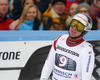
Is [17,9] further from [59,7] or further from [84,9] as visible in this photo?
[84,9]

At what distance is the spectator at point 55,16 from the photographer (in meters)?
3.99

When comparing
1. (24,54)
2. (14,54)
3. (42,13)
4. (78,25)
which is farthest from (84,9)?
(78,25)

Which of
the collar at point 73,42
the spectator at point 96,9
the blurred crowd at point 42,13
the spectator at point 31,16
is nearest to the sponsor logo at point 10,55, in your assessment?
the blurred crowd at point 42,13

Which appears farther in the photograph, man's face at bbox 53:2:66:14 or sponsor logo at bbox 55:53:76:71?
man's face at bbox 53:2:66:14

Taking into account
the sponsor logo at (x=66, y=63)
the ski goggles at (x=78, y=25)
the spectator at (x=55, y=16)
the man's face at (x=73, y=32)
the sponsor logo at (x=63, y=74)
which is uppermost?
the ski goggles at (x=78, y=25)

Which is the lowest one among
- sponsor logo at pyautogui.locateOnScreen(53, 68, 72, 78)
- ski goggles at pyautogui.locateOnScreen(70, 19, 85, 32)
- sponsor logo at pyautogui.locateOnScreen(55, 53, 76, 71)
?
sponsor logo at pyautogui.locateOnScreen(53, 68, 72, 78)

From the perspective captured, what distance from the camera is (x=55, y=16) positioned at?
13.8 ft

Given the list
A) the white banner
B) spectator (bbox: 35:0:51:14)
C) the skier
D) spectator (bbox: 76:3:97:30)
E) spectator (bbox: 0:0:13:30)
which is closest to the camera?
the skier

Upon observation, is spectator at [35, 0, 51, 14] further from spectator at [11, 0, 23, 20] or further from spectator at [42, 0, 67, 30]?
spectator at [11, 0, 23, 20]

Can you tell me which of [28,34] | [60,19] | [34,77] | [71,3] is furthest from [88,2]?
[34,77]

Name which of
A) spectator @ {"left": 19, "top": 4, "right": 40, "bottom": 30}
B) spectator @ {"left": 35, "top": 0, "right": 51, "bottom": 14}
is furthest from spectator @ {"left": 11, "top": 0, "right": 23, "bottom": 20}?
spectator @ {"left": 35, "top": 0, "right": 51, "bottom": 14}

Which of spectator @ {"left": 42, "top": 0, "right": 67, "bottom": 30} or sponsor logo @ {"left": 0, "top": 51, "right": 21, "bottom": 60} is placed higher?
spectator @ {"left": 42, "top": 0, "right": 67, "bottom": 30}

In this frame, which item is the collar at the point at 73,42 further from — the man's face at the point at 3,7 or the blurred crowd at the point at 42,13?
the man's face at the point at 3,7

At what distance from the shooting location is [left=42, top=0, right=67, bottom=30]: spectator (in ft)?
13.1
